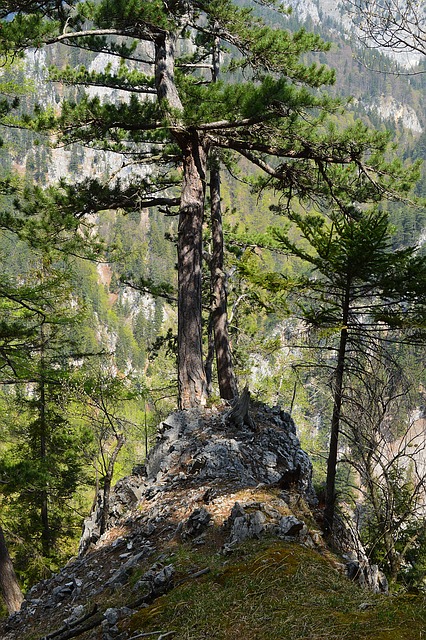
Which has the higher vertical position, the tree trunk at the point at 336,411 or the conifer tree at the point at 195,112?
the conifer tree at the point at 195,112

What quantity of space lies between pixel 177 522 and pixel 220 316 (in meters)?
6.17

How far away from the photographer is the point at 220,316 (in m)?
10.8

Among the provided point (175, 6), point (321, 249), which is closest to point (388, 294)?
point (321, 249)

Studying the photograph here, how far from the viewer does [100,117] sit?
7.09 meters

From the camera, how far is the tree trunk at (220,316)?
10.4 metres

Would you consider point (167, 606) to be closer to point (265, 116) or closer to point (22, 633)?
point (22, 633)

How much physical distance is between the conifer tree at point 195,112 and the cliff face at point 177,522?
120 centimetres

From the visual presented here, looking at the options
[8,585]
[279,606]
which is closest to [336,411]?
[279,606]

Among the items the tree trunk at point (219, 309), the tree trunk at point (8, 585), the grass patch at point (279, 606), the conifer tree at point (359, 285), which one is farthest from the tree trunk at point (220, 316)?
the grass patch at point (279, 606)

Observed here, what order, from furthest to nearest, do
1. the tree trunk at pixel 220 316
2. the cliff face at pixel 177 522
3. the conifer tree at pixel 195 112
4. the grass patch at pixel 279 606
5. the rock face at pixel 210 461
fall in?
the tree trunk at pixel 220 316 → the conifer tree at pixel 195 112 → the rock face at pixel 210 461 → the cliff face at pixel 177 522 → the grass patch at pixel 279 606

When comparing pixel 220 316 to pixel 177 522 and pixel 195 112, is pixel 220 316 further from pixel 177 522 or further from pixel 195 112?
pixel 177 522

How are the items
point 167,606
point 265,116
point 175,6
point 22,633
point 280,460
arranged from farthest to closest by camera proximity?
point 175,6
point 280,460
point 265,116
point 22,633
point 167,606

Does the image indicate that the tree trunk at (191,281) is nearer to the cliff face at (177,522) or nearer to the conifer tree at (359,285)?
the cliff face at (177,522)

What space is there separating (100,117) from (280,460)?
5.57 meters
